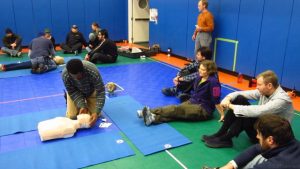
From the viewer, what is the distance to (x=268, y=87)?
289 cm

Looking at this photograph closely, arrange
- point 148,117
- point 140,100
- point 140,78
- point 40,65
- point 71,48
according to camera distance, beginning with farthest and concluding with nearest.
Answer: point 71,48
point 40,65
point 140,78
point 140,100
point 148,117

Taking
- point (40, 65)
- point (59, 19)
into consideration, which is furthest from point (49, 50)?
point (59, 19)

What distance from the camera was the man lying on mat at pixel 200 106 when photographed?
12.6 feet

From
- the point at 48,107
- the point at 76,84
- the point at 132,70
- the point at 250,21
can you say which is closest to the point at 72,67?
the point at 76,84

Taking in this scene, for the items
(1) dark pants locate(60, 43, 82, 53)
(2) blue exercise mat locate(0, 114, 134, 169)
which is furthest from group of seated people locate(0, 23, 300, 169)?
(1) dark pants locate(60, 43, 82, 53)

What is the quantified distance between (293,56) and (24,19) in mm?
8762

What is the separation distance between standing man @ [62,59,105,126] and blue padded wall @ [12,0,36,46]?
723 centimetres

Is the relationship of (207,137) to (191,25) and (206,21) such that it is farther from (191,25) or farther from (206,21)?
(191,25)

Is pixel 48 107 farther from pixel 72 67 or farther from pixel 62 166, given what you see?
pixel 62 166

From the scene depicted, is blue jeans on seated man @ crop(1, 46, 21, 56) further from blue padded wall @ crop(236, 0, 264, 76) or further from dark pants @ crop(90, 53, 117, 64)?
blue padded wall @ crop(236, 0, 264, 76)

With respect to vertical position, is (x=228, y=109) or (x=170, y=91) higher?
(x=228, y=109)

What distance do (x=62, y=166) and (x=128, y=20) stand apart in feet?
30.2

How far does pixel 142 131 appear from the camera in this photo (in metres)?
3.71

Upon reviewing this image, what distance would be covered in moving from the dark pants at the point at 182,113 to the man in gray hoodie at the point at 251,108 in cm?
48
